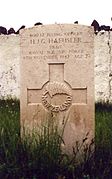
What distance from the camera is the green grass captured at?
550 cm

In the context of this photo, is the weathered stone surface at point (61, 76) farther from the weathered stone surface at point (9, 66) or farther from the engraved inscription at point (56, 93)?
the weathered stone surface at point (9, 66)

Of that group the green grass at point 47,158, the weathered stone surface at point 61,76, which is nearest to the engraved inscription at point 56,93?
the weathered stone surface at point 61,76

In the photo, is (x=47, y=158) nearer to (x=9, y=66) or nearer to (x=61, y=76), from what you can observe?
(x=61, y=76)

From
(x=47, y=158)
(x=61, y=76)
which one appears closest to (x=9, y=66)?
(x=61, y=76)

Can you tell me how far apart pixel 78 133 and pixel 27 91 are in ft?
2.08

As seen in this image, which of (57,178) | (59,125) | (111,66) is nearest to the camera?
(57,178)

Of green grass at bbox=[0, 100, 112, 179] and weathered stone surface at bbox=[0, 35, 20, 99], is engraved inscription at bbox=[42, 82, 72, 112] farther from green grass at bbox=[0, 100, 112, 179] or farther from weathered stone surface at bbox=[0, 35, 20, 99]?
weathered stone surface at bbox=[0, 35, 20, 99]

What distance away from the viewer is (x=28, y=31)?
6039 mm

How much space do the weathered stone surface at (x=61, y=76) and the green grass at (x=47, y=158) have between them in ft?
0.57

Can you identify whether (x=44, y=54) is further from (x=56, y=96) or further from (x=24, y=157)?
(x=24, y=157)

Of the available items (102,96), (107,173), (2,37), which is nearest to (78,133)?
(107,173)

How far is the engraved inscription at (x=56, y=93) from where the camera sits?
19.6 ft

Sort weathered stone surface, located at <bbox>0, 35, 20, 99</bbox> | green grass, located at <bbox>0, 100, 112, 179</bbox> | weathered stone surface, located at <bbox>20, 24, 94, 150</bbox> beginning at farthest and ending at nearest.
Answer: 1. weathered stone surface, located at <bbox>0, 35, 20, 99</bbox>
2. weathered stone surface, located at <bbox>20, 24, 94, 150</bbox>
3. green grass, located at <bbox>0, 100, 112, 179</bbox>

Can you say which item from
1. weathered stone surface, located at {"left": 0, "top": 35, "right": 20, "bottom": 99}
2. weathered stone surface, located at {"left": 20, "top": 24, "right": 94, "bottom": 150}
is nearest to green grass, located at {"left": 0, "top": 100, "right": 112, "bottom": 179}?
weathered stone surface, located at {"left": 20, "top": 24, "right": 94, "bottom": 150}
